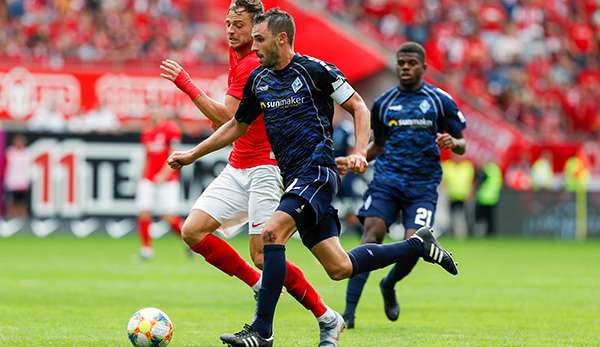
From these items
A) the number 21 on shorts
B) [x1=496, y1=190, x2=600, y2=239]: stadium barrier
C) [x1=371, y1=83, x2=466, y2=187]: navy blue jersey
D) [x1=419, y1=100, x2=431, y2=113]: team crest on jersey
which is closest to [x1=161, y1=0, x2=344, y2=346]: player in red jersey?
the number 21 on shorts

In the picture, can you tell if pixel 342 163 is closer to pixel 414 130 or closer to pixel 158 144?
pixel 414 130

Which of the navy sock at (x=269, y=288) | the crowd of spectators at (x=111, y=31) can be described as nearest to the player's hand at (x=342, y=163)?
the navy sock at (x=269, y=288)

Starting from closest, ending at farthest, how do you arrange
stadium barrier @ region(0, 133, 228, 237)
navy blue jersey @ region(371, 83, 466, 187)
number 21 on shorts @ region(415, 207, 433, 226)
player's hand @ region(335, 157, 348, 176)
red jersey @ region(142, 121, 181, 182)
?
player's hand @ region(335, 157, 348, 176) → number 21 on shorts @ region(415, 207, 433, 226) → navy blue jersey @ region(371, 83, 466, 187) → red jersey @ region(142, 121, 181, 182) → stadium barrier @ region(0, 133, 228, 237)

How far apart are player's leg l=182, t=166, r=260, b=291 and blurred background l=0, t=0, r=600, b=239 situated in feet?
28.8

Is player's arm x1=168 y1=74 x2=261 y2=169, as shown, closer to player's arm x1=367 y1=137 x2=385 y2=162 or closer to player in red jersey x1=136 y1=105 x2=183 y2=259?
player's arm x1=367 y1=137 x2=385 y2=162

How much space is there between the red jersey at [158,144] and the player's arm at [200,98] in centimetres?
1001

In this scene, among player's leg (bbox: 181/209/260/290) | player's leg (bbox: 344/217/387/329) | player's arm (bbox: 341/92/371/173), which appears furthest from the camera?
player's leg (bbox: 344/217/387/329)

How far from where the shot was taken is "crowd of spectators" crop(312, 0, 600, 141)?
108 ft

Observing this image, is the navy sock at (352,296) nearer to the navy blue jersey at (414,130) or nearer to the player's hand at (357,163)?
the navy blue jersey at (414,130)

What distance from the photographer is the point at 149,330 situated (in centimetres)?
805

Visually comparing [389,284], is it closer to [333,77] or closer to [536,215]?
[333,77]

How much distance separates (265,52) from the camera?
8156 millimetres

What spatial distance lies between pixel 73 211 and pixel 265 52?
1739cm

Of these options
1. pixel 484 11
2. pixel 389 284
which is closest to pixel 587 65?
pixel 484 11
